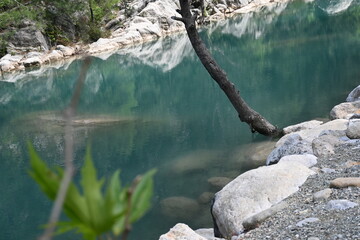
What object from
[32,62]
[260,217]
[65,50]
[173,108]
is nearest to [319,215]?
[260,217]

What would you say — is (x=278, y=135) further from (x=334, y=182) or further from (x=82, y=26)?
(x=82, y=26)

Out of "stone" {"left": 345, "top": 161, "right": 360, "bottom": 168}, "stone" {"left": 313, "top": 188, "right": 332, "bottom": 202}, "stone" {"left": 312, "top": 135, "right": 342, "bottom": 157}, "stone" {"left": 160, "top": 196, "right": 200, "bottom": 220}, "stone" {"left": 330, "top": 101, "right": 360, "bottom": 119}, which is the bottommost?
"stone" {"left": 160, "top": 196, "right": 200, "bottom": 220}

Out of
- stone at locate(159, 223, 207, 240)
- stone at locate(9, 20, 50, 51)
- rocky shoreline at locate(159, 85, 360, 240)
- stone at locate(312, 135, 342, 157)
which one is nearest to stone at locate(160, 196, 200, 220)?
rocky shoreline at locate(159, 85, 360, 240)

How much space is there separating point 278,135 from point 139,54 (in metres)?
22.7

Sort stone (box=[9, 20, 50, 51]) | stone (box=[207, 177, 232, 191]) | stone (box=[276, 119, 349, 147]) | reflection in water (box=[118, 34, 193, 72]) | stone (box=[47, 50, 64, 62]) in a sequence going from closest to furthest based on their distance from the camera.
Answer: stone (box=[276, 119, 349, 147])
stone (box=[207, 177, 232, 191])
reflection in water (box=[118, 34, 193, 72])
stone (box=[47, 50, 64, 62])
stone (box=[9, 20, 50, 51])

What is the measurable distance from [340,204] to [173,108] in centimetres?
1121

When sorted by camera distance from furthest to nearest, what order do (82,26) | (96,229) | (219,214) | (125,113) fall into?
(82,26)
(125,113)
(219,214)
(96,229)

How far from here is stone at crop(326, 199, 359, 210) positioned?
4855 millimetres

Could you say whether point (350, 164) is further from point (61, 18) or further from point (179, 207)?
point (61, 18)

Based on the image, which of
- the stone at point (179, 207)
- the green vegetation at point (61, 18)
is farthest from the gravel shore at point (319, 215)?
the green vegetation at point (61, 18)

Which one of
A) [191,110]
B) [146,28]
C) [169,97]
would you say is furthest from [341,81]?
[146,28]

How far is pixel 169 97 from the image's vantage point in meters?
18.0

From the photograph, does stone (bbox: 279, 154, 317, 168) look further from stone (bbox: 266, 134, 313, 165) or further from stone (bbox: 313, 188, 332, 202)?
stone (bbox: 313, 188, 332, 202)

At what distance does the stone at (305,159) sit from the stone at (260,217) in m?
1.58
